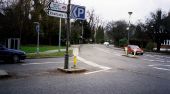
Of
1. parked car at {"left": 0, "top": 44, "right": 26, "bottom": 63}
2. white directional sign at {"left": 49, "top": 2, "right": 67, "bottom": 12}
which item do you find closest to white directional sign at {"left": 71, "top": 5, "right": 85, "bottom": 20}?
white directional sign at {"left": 49, "top": 2, "right": 67, "bottom": 12}

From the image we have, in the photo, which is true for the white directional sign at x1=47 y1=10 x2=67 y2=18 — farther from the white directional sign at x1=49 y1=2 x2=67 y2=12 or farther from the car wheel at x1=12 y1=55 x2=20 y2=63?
the car wheel at x1=12 y1=55 x2=20 y2=63

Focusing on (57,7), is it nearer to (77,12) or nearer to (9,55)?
(77,12)

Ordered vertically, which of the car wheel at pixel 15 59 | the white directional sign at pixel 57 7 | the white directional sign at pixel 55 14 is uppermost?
the white directional sign at pixel 57 7

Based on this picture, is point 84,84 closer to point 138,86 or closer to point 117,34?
point 138,86

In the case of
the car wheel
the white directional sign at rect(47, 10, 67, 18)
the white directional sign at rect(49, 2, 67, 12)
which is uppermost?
the white directional sign at rect(49, 2, 67, 12)

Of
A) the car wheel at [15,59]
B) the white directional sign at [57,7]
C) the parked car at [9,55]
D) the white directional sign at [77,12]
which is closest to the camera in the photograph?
the white directional sign at [57,7]

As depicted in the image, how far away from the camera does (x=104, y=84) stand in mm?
10992

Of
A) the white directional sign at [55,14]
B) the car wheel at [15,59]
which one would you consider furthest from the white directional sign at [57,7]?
the car wheel at [15,59]

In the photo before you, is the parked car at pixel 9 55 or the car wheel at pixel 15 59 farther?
the car wheel at pixel 15 59

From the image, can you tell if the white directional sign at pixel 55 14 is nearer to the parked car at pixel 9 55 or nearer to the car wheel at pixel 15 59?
the parked car at pixel 9 55

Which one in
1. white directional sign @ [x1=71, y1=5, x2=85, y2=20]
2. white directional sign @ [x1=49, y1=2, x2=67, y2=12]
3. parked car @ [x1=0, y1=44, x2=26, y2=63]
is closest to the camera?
white directional sign @ [x1=49, y1=2, x2=67, y2=12]

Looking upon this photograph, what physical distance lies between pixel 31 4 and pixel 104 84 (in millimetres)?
49211

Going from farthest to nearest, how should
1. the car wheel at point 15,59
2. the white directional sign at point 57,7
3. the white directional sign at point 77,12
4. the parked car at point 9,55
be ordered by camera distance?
the car wheel at point 15,59, the parked car at point 9,55, the white directional sign at point 77,12, the white directional sign at point 57,7

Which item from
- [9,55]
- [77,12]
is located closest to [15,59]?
[9,55]
